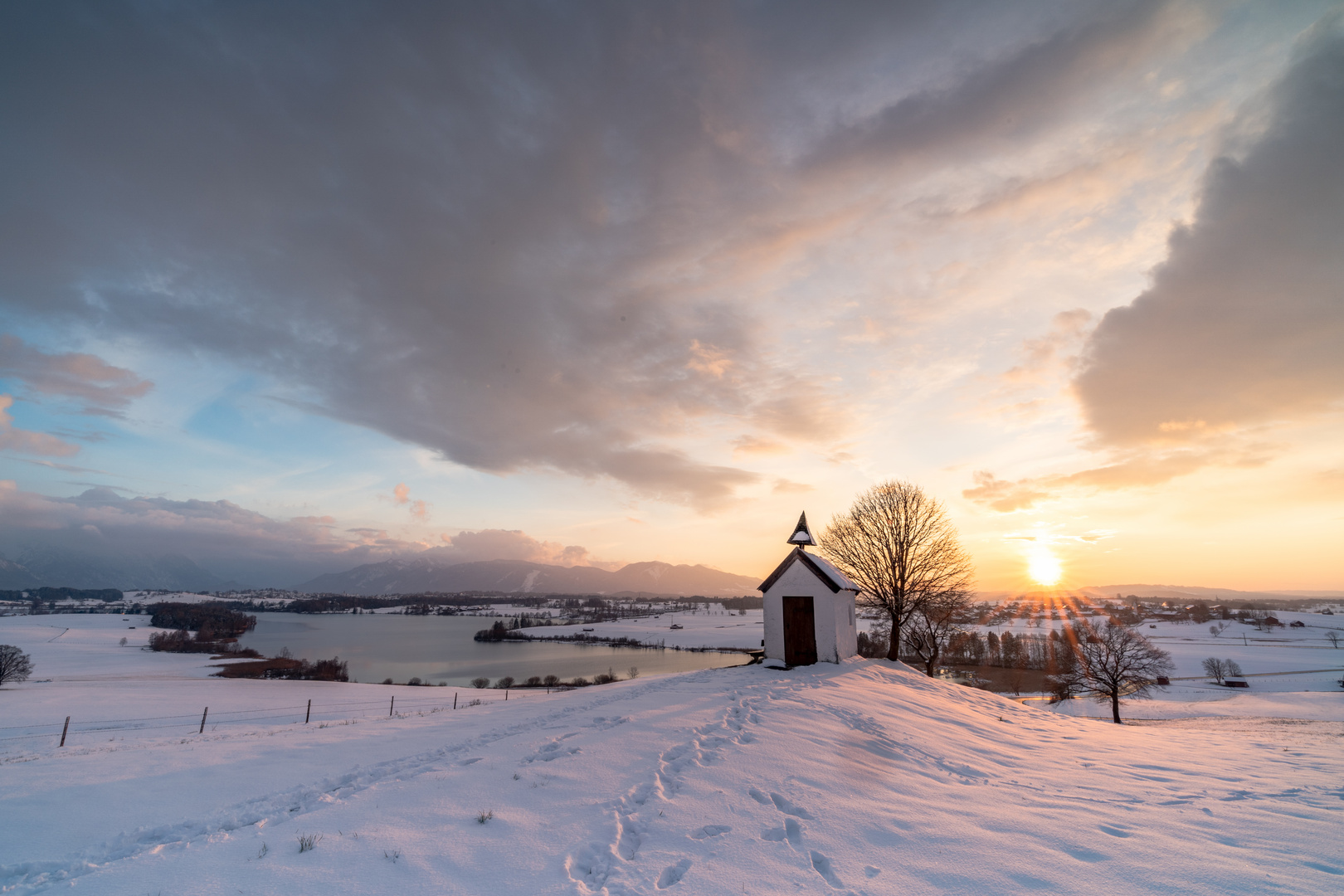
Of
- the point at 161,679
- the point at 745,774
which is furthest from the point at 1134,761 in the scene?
the point at 161,679

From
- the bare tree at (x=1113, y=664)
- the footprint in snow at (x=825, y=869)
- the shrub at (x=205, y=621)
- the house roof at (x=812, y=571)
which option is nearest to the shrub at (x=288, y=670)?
the shrub at (x=205, y=621)

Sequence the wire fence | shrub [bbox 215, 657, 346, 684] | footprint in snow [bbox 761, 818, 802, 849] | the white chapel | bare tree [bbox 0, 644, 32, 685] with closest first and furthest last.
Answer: footprint in snow [bbox 761, 818, 802, 849], the white chapel, the wire fence, bare tree [bbox 0, 644, 32, 685], shrub [bbox 215, 657, 346, 684]

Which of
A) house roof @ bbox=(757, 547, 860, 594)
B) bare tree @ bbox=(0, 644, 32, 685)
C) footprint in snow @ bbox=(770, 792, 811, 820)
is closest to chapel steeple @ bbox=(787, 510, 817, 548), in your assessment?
house roof @ bbox=(757, 547, 860, 594)

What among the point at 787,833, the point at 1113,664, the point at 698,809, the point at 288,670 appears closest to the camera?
the point at 787,833

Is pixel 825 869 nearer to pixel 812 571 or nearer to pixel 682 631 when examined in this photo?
pixel 812 571

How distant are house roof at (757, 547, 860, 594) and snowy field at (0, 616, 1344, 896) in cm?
816

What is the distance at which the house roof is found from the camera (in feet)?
77.5

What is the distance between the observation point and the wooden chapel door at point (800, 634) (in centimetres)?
2352

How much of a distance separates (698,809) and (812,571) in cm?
1750

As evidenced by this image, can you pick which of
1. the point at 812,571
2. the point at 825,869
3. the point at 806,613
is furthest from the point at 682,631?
the point at 825,869

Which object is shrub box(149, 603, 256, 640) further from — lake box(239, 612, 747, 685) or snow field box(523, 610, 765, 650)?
snow field box(523, 610, 765, 650)

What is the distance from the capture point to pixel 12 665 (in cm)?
5194

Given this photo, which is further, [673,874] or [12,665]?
[12,665]

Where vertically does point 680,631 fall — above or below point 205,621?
below
